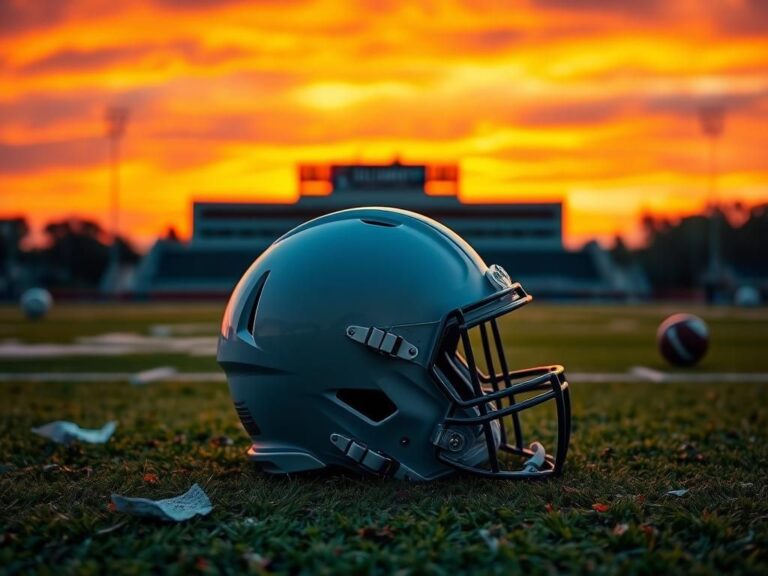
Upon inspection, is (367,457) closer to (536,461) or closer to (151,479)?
(536,461)

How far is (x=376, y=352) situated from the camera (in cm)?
373

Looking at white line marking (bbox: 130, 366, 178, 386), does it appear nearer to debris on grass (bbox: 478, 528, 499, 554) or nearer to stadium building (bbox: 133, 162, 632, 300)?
debris on grass (bbox: 478, 528, 499, 554)

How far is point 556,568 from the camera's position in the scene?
286 centimetres

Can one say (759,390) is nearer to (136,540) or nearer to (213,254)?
(136,540)

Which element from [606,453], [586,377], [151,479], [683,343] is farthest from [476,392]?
[683,343]

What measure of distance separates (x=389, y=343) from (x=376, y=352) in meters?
0.08

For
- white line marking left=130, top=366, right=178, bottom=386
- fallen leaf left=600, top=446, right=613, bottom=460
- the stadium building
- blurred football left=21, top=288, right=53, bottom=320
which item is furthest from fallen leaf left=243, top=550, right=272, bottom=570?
the stadium building

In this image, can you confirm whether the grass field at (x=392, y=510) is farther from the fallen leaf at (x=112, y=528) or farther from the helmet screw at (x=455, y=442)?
the helmet screw at (x=455, y=442)

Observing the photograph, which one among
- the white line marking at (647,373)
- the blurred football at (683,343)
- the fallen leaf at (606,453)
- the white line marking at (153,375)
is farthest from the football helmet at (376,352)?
the blurred football at (683,343)

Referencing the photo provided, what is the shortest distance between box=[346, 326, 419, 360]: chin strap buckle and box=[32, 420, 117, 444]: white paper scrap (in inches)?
102

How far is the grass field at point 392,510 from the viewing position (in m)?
2.94

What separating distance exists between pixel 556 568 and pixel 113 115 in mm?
55659

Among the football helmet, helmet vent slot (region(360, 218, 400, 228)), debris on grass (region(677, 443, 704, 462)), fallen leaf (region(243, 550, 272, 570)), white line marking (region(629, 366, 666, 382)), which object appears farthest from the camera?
white line marking (region(629, 366, 666, 382))

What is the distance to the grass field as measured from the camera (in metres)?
2.94
